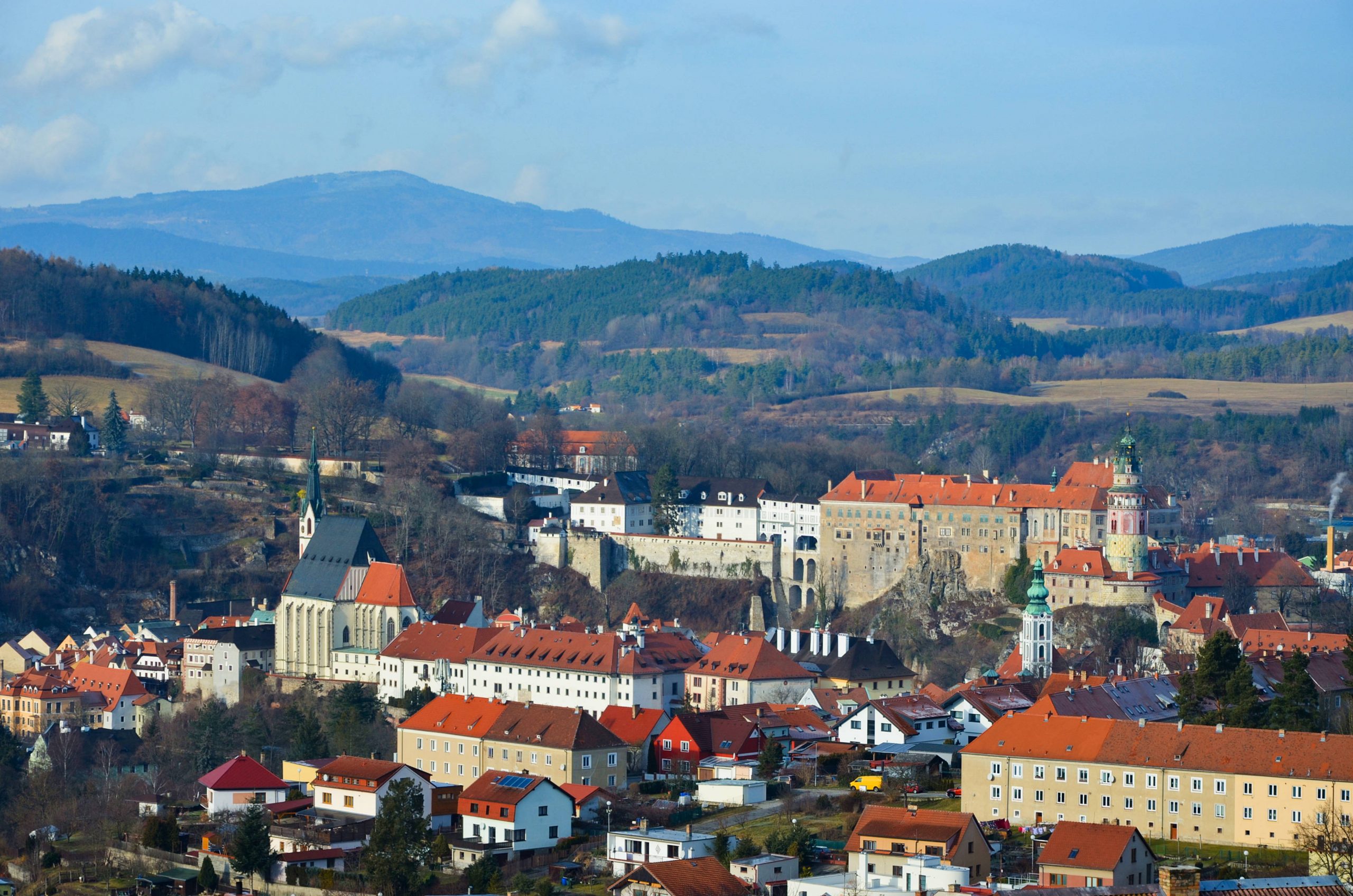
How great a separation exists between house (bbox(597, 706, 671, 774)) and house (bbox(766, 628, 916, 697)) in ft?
29.9

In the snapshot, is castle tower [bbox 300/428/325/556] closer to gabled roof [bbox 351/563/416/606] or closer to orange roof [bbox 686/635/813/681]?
gabled roof [bbox 351/563/416/606]

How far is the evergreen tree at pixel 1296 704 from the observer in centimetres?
5272

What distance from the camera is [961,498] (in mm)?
89000

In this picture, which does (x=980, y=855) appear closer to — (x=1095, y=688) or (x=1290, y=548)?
(x=1095, y=688)

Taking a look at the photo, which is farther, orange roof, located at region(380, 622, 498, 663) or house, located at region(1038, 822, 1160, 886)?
orange roof, located at region(380, 622, 498, 663)

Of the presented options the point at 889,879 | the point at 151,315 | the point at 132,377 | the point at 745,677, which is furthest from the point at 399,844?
the point at 151,315

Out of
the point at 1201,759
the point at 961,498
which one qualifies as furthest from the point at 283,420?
the point at 1201,759

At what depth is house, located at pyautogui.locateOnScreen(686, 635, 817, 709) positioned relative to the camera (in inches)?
2640

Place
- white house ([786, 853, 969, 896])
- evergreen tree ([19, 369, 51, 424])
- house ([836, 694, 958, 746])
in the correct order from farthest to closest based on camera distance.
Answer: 1. evergreen tree ([19, 369, 51, 424])
2. house ([836, 694, 958, 746])
3. white house ([786, 853, 969, 896])

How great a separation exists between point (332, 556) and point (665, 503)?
63.4ft

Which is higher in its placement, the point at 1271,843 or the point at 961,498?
the point at 961,498

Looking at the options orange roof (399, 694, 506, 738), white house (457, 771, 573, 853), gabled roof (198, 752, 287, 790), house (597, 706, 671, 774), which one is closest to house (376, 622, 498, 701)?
orange roof (399, 694, 506, 738)

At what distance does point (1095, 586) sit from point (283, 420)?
48990 millimetres

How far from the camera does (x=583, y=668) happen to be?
68.3 meters
